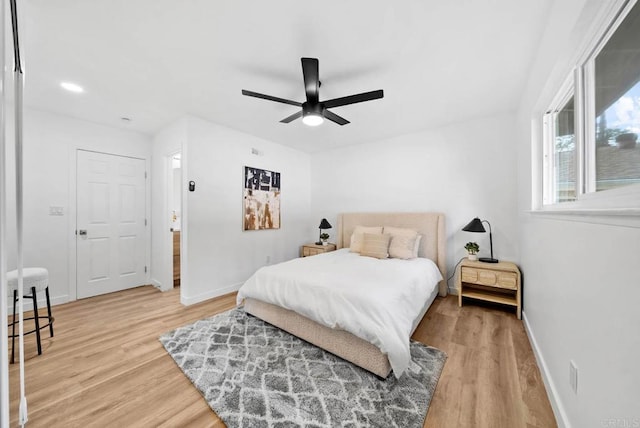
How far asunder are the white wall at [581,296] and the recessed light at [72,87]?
13.2ft

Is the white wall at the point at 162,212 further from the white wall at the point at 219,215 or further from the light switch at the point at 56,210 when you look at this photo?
the light switch at the point at 56,210

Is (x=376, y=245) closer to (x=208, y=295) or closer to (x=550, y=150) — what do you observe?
(x=550, y=150)

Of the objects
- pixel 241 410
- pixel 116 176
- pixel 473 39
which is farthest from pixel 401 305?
pixel 116 176

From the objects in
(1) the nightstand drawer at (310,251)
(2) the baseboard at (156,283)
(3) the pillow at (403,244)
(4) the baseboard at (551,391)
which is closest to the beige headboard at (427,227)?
(3) the pillow at (403,244)

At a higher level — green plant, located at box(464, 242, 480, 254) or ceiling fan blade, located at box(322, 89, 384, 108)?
ceiling fan blade, located at box(322, 89, 384, 108)

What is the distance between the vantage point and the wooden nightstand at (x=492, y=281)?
2.55m

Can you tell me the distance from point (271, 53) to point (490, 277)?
320 centimetres

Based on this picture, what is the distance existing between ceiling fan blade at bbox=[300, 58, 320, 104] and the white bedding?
5.41ft

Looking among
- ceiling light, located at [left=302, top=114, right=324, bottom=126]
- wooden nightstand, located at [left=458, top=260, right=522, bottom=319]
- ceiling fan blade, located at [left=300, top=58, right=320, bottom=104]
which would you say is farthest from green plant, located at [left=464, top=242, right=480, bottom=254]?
ceiling fan blade, located at [left=300, top=58, right=320, bottom=104]

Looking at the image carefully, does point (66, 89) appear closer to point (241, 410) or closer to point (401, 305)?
point (241, 410)

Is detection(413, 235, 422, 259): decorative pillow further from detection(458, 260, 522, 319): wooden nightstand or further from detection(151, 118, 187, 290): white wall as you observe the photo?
detection(151, 118, 187, 290): white wall

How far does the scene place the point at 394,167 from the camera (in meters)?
3.92

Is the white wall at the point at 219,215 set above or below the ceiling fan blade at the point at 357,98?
below

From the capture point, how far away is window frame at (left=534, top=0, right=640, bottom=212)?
2.99ft
